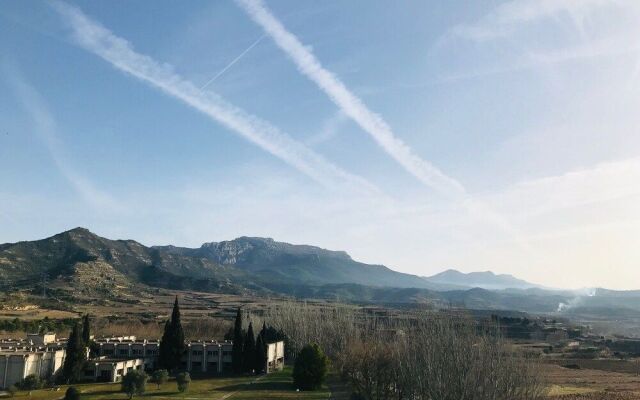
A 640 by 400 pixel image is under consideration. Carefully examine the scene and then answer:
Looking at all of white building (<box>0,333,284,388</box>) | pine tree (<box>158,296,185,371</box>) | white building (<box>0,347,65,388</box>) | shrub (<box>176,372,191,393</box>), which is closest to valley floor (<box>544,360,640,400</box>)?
white building (<box>0,333,284,388</box>)

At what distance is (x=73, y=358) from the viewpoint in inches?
2682

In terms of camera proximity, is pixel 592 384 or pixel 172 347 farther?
pixel 592 384

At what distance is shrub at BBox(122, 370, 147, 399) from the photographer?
58.3 meters

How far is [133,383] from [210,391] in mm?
9472

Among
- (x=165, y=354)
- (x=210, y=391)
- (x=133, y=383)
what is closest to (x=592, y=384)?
(x=210, y=391)

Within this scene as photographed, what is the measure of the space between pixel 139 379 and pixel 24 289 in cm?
14418

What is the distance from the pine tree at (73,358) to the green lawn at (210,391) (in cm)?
267

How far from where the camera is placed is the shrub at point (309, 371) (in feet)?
219

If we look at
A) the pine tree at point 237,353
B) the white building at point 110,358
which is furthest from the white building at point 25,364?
the pine tree at point 237,353

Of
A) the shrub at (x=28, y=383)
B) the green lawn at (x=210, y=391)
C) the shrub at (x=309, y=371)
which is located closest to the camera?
the green lawn at (x=210, y=391)

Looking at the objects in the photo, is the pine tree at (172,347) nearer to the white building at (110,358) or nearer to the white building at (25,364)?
the white building at (110,358)

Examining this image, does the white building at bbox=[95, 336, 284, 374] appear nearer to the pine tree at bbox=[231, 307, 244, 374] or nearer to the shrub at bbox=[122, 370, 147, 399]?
the pine tree at bbox=[231, 307, 244, 374]

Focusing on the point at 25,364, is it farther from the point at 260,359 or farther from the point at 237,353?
the point at 260,359

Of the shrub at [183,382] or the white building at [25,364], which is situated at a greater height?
the white building at [25,364]
